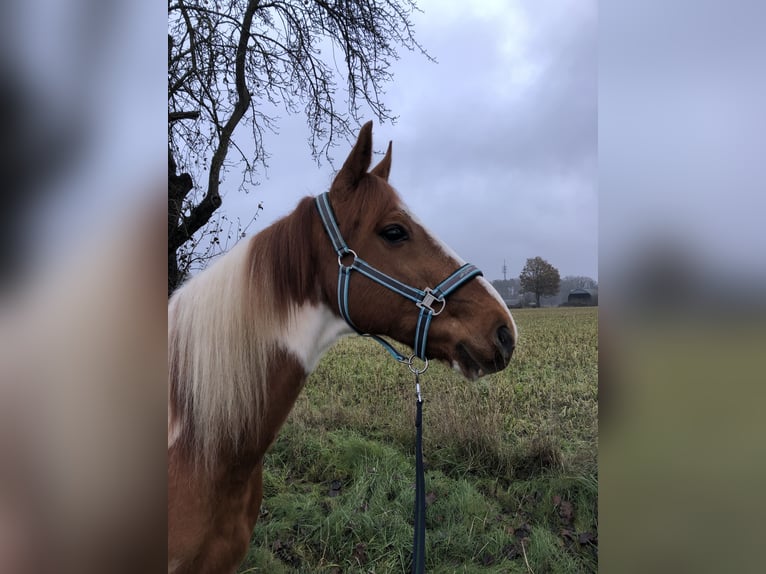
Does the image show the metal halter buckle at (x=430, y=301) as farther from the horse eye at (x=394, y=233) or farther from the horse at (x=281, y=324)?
the horse eye at (x=394, y=233)

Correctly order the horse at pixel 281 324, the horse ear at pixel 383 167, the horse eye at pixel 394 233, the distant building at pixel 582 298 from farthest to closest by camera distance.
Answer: the distant building at pixel 582 298, the horse ear at pixel 383 167, the horse eye at pixel 394 233, the horse at pixel 281 324

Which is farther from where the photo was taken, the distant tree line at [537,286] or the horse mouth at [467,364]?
the distant tree line at [537,286]

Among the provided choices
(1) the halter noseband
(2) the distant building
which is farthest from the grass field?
(1) the halter noseband

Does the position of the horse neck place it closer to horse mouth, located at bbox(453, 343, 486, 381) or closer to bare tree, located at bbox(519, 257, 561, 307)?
horse mouth, located at bbox(453, 343, 486, 381)

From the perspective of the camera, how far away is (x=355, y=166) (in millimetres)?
1762

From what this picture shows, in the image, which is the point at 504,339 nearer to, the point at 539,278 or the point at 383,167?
the point at 539,278

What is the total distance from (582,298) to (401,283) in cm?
108

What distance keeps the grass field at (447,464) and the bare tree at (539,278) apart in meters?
0.11

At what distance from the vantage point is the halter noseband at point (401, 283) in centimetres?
169

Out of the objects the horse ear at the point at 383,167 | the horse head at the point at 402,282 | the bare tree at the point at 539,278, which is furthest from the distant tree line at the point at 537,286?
the horse ear at the point at 383,167

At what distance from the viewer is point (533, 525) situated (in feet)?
7.60
